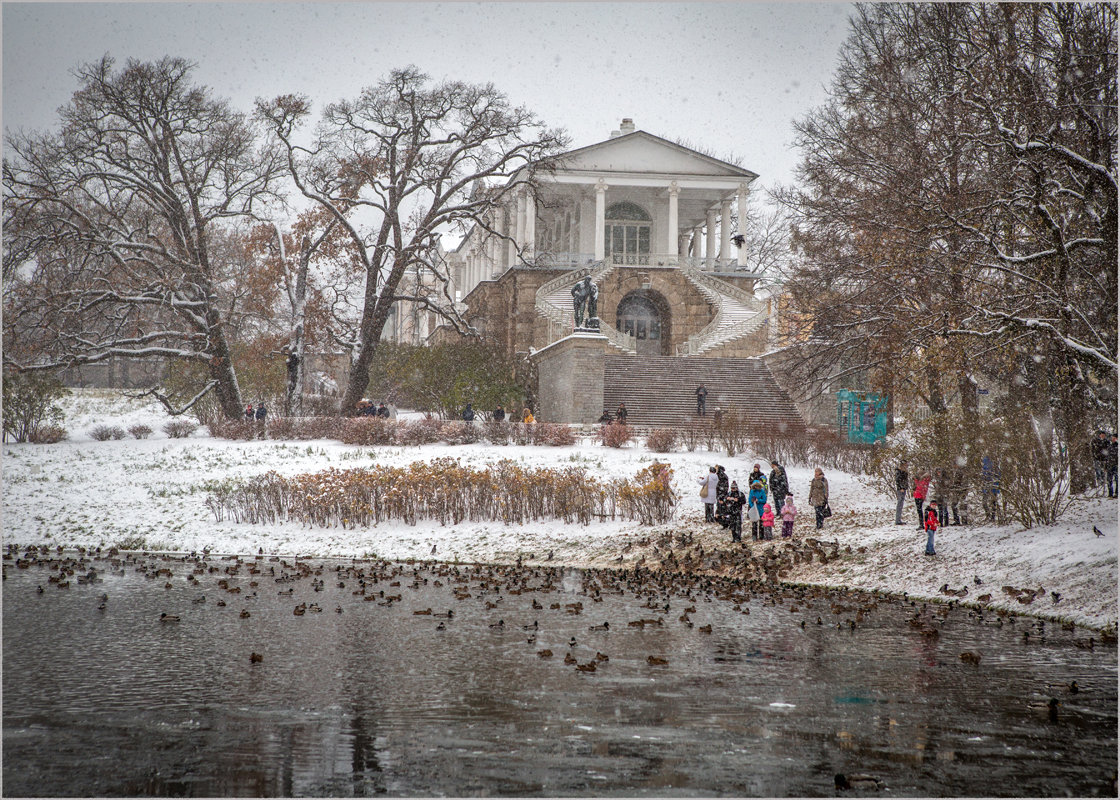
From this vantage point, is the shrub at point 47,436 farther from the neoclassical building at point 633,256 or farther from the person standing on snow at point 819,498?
the person standing on snow at point 819,498

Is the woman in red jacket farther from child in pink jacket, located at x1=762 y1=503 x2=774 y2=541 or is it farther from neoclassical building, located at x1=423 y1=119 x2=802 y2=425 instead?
neoclassical building, located at x1=423 y1=119 x2=802 y2=425

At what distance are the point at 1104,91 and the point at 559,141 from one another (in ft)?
→ 76.1

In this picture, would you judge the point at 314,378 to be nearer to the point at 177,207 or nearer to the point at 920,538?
the point at 177,207

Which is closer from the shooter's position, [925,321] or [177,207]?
[925,321]

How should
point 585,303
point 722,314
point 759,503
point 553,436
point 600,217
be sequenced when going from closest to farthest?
1. point 759,503
2. point 553,436
3. point 585,303
4. point 722,314
5. point 600,217

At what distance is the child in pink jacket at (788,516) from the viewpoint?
15.5 metres

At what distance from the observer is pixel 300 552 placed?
16469 mm

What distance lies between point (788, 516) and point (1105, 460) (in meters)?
6.28

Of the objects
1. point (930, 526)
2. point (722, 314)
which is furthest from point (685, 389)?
point (930, 526)

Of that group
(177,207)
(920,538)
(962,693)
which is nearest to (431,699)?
→ (962,693)

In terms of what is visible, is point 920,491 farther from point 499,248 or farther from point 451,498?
point 499,248

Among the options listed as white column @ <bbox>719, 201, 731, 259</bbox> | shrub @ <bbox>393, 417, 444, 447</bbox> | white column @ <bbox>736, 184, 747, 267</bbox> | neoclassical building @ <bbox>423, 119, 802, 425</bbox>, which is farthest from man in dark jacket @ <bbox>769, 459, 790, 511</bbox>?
white column @ <bbox>719, 201, 731, 259</bbox>

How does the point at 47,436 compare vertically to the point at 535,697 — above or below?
above

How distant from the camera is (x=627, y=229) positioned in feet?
178
